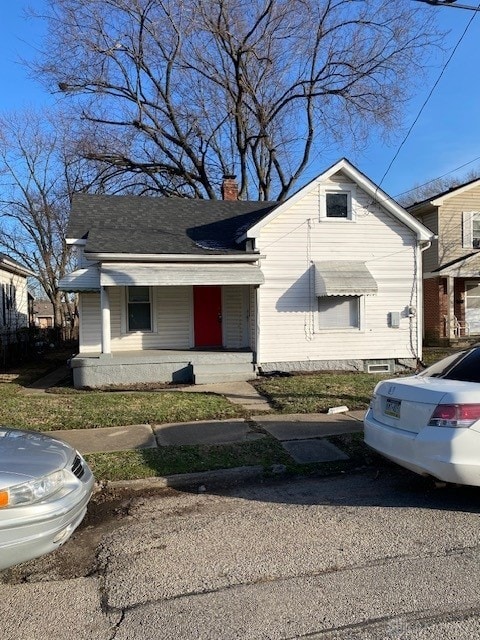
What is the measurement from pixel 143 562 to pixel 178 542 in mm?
379

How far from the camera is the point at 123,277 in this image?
11.5m

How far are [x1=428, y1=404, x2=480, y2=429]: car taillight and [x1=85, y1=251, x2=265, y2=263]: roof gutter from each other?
8.61 m

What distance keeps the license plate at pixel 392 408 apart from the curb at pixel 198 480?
1.61 metres

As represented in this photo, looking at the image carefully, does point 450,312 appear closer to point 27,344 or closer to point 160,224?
point 160,224

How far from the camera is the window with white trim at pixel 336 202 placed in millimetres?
13055

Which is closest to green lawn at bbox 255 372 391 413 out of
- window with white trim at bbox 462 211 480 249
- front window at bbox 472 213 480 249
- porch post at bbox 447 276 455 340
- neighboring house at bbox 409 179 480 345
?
porch post at bbox 447 276 455 340

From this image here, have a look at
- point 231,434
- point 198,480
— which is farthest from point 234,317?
point 198,480

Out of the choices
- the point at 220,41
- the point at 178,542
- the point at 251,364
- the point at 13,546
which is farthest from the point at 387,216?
the point at 220,41

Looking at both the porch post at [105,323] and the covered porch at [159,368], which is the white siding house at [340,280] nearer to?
the covered porch at [159,368]

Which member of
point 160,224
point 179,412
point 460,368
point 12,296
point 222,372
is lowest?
point 179,412

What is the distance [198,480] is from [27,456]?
2314 millimetres

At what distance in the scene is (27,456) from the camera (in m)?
3.44

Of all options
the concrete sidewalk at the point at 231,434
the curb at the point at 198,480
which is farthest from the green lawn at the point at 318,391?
the curb at the point at 198,480

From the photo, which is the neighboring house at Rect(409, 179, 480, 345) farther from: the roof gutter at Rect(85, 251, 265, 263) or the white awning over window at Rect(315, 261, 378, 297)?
the roof gutter at Rect(85, 251, 265, 263)
